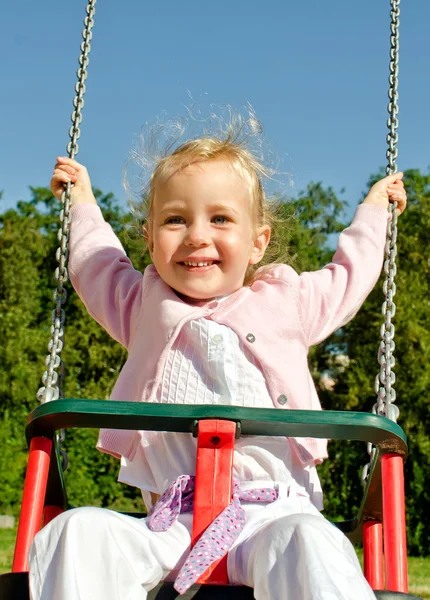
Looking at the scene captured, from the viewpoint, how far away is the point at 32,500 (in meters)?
2.10

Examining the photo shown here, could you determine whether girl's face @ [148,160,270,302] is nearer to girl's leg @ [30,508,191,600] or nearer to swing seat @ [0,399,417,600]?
swing seat @ [0,399,417,600]

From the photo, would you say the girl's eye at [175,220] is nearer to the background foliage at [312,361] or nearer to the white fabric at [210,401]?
the white fabric at [210,401]

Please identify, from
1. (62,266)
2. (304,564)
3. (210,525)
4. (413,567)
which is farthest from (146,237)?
(413,567)

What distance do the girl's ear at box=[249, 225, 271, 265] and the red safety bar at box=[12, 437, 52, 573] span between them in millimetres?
1040

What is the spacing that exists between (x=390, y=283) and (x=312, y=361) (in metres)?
7.67

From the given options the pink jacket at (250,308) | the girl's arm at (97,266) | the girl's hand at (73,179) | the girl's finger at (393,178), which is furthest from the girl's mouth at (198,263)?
the girl's finger at (393,178)

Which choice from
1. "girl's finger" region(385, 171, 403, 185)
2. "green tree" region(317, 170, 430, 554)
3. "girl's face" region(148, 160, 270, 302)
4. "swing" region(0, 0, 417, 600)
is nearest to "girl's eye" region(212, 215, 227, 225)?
"girl's face" region(148, 160, 270, 302)

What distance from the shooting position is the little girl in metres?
2.02

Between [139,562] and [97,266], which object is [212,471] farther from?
[97,266]

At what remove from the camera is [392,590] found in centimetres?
203

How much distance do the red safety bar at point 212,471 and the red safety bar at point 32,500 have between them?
383mm

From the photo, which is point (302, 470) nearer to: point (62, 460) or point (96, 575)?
point (62, 460)

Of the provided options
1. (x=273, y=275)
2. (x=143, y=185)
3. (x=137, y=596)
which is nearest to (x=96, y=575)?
(x=137, y=596)

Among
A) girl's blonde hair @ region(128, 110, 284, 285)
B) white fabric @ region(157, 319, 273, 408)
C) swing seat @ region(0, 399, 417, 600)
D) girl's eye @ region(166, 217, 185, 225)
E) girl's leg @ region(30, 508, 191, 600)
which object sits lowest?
girl's leg @ region(30, 508, 191, 600)
